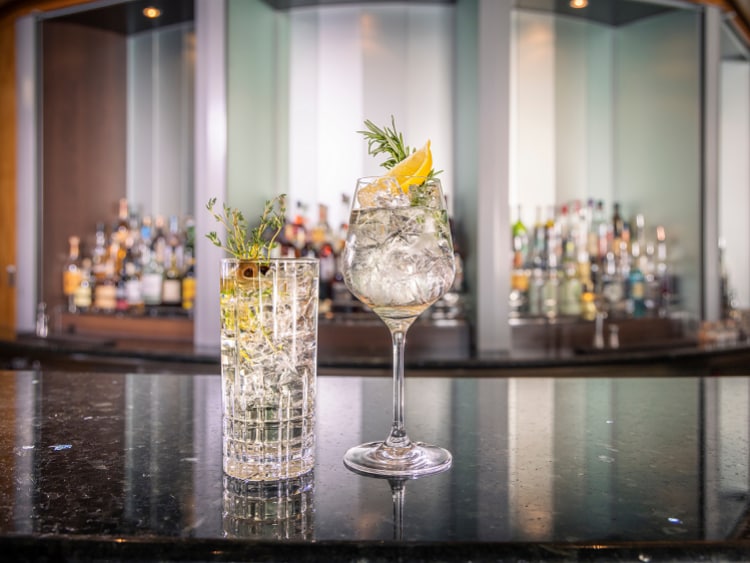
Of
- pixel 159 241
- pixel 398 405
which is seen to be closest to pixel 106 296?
pixel 159 241

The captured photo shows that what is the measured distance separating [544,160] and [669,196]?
62cm

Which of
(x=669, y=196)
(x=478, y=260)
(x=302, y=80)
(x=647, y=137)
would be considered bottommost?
(x=478, y=260)

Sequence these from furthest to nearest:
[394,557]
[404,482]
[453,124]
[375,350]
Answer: [453,124] < [375,350] < [404,482] < [394,557]

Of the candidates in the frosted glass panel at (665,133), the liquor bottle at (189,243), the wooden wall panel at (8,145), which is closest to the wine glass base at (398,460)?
the liquor bottle at (189,243)

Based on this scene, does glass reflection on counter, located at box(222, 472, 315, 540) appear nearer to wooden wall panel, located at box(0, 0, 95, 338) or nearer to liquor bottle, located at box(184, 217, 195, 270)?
liquor bottle, located at box(184, 217, 195, 270)

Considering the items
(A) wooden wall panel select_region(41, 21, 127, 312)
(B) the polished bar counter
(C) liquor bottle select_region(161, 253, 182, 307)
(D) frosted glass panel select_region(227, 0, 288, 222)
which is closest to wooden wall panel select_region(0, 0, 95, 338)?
(A) wooden wall panel select_region(41, 21, 127, 312)

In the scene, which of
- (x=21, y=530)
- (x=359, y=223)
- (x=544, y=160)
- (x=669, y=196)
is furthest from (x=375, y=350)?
(x=21, y=530)

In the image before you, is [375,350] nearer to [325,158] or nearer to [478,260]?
[478,260]

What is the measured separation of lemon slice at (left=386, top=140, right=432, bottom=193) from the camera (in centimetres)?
59

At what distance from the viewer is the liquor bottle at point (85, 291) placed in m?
3.34

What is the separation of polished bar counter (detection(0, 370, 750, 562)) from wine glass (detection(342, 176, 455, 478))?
0.05 metres

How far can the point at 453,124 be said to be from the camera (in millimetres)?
3355

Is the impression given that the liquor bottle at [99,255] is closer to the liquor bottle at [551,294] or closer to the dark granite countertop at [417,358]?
the dark granite countertop at [417,358]

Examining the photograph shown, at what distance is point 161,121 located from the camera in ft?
12.0
